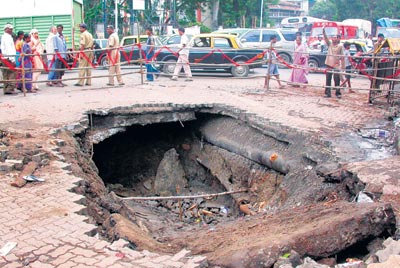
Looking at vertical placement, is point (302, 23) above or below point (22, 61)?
above

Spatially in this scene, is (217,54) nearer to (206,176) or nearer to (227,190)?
(206,176)

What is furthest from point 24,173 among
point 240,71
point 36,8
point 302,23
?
point 302,23

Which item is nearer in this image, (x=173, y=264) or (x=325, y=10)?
(x=173, y=264)

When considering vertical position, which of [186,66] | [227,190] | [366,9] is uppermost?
[366,9]

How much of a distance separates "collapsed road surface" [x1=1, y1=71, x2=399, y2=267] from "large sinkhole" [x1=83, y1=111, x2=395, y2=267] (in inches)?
0.8

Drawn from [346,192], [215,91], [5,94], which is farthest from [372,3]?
[346,192]

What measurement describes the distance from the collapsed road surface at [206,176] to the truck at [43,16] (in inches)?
312

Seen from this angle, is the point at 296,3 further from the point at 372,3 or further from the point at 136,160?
the point at 136,160

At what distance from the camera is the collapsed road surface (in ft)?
12.5

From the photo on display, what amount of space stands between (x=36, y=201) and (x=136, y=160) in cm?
588

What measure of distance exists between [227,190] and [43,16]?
1389 centimetres

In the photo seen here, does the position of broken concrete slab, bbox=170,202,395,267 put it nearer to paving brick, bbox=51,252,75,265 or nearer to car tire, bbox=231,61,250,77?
paving brick, bbox=51,252,75,265

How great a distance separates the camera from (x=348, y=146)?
6582mm

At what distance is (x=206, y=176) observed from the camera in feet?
31.3
